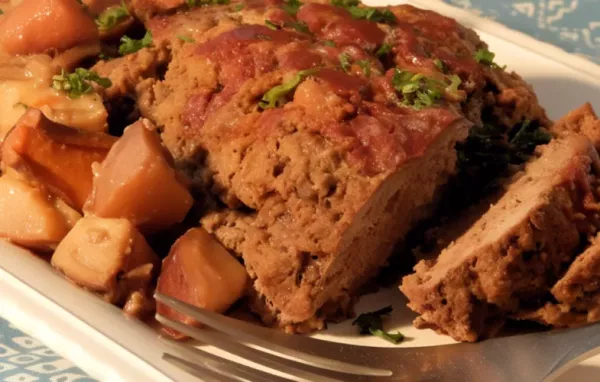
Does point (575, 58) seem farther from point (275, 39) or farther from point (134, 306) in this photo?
point (134, 306)

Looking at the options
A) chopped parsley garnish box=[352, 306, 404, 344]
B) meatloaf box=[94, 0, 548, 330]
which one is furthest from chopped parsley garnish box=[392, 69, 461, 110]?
chopped parsley garnish box=[352, 306, 404, 344]

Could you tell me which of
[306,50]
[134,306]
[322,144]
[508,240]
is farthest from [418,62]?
[134,306]

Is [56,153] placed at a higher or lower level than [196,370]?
higher

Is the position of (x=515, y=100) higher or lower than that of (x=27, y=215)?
higher

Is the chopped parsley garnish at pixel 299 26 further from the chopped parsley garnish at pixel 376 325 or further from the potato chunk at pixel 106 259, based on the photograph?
the chopped parsley garnish at pixel 376 325

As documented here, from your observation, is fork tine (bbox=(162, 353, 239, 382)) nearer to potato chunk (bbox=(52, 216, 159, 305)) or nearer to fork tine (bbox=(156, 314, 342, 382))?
fork tine (bbox=(156, 314, 342, 382))

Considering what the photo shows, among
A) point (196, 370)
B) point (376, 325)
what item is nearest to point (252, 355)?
point (196, 370)

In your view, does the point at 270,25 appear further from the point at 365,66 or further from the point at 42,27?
the point at 42,27

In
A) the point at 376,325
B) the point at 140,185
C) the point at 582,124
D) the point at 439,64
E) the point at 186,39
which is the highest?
the point at 439,64
